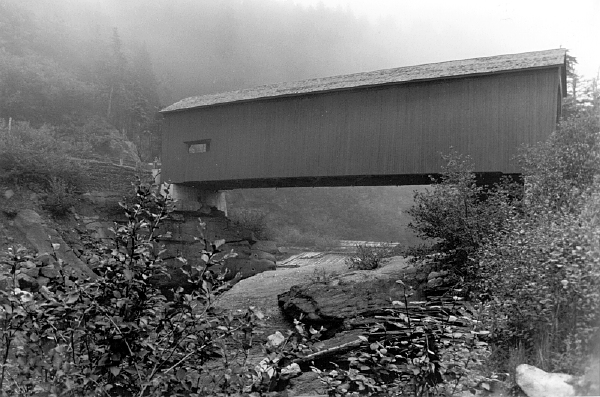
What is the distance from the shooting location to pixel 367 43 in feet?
145

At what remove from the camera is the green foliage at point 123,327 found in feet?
8.68

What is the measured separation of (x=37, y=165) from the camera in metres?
17.5

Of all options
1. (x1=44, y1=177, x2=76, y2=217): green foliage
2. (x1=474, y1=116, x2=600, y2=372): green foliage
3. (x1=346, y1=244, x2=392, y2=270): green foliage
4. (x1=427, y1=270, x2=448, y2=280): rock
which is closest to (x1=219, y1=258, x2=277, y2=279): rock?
(x1=346, y1=244, x2=392, y2=270): green foliage

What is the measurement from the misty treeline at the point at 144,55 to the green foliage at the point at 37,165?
3.62 meters

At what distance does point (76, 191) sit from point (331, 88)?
9450mm

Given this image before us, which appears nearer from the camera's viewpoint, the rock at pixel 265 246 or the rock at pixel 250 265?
the rock at pixel 250 265

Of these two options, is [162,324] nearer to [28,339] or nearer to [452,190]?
[28,339]

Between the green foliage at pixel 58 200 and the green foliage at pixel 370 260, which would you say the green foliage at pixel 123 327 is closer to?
the green foliage at pixel 370 260

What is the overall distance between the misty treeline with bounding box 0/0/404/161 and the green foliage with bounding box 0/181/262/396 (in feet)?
68.3

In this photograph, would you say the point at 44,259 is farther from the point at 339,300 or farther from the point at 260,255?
the point at 260,255

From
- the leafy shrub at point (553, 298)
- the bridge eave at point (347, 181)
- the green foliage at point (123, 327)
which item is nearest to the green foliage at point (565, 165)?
the leafy shrub at point (553, 298)

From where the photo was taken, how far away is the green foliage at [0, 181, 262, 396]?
265 cm

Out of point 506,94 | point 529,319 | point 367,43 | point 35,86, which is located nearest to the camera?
point 529,319

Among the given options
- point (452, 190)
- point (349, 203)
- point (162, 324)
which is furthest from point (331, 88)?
point (349, 203)
